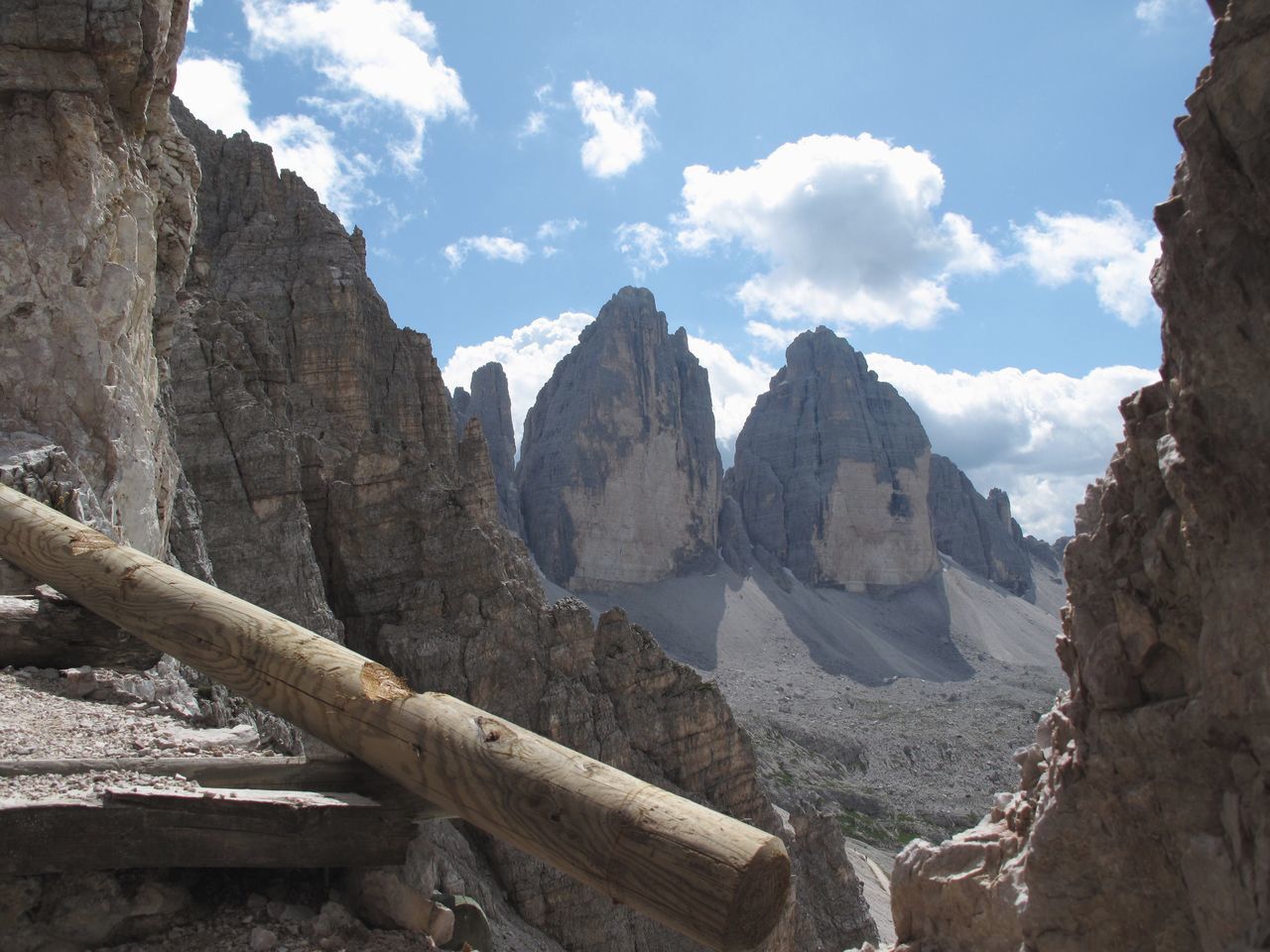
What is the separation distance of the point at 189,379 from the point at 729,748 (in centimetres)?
2124

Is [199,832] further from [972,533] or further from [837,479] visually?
[972,533]

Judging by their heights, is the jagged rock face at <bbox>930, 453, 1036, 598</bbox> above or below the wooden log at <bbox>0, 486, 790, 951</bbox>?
above

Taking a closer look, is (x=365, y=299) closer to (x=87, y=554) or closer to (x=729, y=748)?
(x=729, y=748)

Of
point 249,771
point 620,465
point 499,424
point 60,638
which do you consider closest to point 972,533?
point 620,465

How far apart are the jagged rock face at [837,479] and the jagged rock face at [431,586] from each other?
8218 cm

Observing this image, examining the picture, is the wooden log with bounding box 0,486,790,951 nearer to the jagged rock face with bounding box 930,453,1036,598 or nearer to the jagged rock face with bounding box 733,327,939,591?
the jagged rock face with bounding box 733,327,939,591

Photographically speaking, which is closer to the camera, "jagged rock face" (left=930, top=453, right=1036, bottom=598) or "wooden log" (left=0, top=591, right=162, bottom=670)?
"wooden log" (left=0, top=591, right=162, bottom=670)

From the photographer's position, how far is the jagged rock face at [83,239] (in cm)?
846

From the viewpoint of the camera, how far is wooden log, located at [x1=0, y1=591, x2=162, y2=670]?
5293 mm

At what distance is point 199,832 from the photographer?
3098 millimetres

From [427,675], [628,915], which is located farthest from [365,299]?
[628,915]

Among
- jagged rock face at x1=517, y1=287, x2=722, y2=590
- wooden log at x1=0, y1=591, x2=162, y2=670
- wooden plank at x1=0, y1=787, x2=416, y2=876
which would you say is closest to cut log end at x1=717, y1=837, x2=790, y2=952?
wooden plank at x1=0, y1=787, x2=416, y2=876

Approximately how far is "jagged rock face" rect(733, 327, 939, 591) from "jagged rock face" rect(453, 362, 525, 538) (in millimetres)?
33291

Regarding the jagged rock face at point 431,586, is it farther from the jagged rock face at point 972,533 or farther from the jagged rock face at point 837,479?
the jagged rock face at point 972,533
